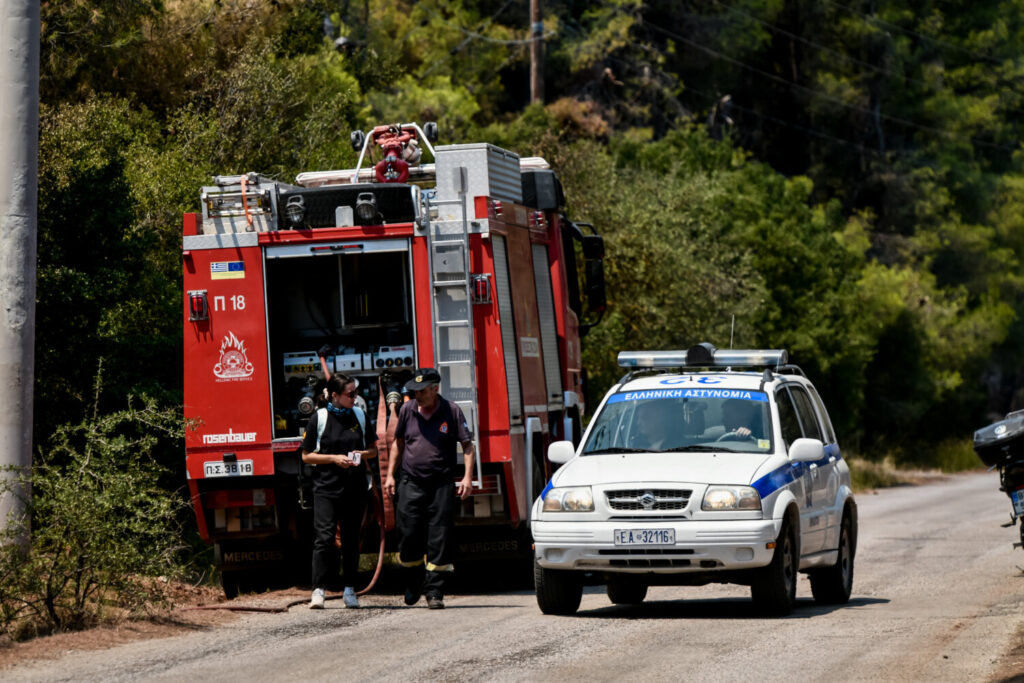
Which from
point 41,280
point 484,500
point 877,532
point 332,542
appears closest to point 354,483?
point 332,542

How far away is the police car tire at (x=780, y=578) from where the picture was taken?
11898 mm

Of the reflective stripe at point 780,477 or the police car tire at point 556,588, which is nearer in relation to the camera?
the reflective stripe at point 780,477

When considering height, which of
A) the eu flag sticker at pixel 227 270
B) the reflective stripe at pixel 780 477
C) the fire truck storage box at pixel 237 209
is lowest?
the reflective stripe at pixel 780 477

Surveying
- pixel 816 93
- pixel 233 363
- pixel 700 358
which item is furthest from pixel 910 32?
pixel 233 363

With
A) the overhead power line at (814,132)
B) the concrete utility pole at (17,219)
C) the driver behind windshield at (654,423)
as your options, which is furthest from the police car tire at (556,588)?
the overhead power line at (814,132)

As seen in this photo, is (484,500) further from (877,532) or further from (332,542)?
(877,532)

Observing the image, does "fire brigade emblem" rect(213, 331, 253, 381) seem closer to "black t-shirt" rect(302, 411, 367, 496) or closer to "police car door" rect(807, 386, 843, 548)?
"black t-shirt" rect(302, 411, 367, 496)

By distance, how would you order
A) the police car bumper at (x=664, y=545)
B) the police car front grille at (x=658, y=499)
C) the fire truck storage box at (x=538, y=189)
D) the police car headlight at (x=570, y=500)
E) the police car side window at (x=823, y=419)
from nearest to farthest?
the police car bumper at (x=664, y=545) < the police car front grille at (x=658, y=499) < the police car headlight at (x=570, y=500) < the police car side window at (x=823, y=419) < the fire truck storage box at (x=538, y=189)

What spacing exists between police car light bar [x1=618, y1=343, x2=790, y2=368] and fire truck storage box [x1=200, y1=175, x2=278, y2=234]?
10.8 feet

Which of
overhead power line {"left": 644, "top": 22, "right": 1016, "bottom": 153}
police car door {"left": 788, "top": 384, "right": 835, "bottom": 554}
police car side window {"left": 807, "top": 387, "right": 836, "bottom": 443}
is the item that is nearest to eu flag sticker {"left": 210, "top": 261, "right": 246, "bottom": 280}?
police car door {"left": 788, "top": 384, "right": 835, "bottom": 554}

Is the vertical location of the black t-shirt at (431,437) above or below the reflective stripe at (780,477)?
above

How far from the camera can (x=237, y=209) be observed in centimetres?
1423

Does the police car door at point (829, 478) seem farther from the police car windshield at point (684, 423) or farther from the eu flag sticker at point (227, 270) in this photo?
the eu flag sticker at point (227, 270)

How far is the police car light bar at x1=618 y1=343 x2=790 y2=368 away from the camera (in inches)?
545
